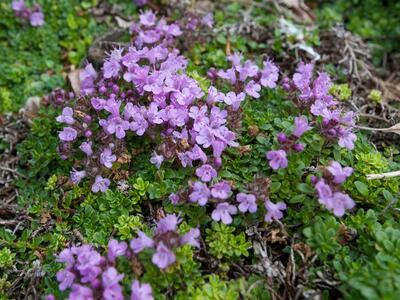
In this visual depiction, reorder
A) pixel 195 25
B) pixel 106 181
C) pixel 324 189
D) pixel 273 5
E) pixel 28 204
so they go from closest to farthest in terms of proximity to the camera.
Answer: pixel 324 189 → pixel 106 181 → pixel 28 204 → pixel 195 25 → pixel 273 5

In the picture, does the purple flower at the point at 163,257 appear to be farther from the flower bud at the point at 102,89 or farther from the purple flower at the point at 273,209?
the flower bud at the point at 102,89

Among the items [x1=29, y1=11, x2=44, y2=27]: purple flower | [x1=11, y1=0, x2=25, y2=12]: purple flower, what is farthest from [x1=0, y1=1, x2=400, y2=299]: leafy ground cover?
[x1=11, y1=0, x2=25, y2=12]: purple flower

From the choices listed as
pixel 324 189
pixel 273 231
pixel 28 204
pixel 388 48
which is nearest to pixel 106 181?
pixel 28 204

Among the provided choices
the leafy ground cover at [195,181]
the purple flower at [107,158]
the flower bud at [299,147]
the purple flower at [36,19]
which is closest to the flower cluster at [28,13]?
the purple flower at [36,19]

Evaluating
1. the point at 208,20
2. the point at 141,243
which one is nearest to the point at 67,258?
the point at 141,243

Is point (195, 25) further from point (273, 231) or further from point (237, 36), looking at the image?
point (273, 231)

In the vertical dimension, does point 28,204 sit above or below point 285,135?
below
